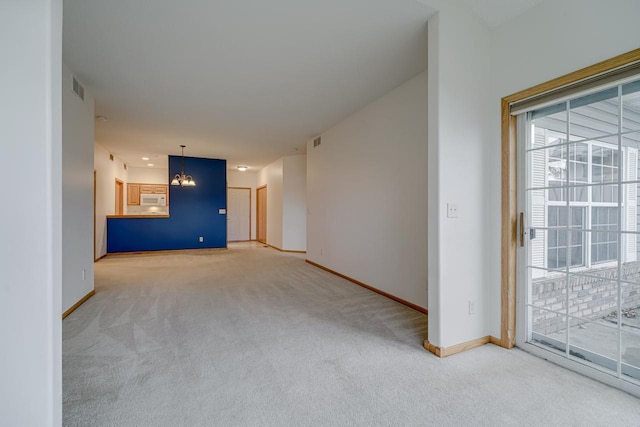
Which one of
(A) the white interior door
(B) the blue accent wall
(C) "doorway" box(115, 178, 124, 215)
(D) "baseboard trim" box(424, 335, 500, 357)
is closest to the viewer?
(D) "baseboard trim" box(424, 335, 500, 357)

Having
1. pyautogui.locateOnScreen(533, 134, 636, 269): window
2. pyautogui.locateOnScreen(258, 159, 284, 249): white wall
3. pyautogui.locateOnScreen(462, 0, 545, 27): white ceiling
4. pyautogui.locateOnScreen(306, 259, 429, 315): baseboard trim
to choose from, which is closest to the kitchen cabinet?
pyautogui.locateOnScreen(258, 159, 284, 249): white wall

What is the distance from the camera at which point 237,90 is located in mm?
3604

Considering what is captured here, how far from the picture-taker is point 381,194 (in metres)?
3.85

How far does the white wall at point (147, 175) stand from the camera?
9.45 metres

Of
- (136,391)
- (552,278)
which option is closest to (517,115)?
(552,278)

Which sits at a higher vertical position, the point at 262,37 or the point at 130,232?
the point at 262,37

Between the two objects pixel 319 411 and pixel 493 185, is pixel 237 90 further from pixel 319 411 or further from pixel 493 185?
pixel 319 411

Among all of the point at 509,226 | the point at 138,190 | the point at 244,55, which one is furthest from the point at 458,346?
the point at 138,190

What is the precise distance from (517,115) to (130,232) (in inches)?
328

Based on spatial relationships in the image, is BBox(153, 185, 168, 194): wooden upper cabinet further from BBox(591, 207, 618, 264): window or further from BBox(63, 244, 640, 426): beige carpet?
BBox(591, 207, 618, 264): window

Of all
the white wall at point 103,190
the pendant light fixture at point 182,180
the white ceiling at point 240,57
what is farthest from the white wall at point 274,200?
the white wall at point 103,190

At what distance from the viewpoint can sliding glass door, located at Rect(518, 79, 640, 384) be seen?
70.5 inches

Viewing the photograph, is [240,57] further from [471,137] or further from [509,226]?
[509,226]

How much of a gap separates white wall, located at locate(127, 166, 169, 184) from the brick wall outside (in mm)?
10321
